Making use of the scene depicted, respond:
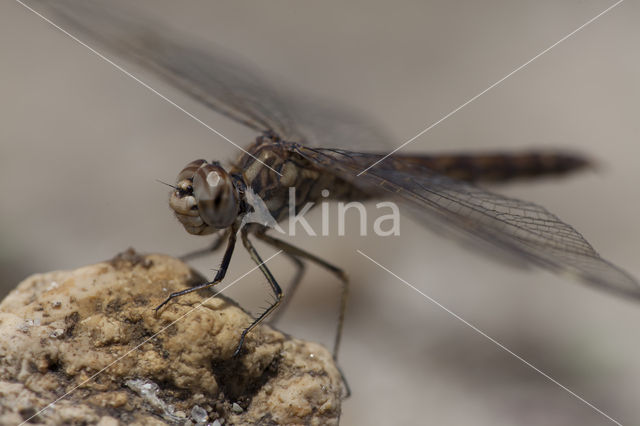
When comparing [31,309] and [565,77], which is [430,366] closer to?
[31,309]

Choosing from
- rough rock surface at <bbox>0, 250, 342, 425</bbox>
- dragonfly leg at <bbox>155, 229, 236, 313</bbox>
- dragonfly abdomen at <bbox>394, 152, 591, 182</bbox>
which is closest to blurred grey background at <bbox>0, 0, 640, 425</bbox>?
dragonfly abdomen at <bbox>394, 152, 591, 182</bbox>

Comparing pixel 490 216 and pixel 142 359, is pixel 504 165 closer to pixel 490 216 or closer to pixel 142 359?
pixel 490 216

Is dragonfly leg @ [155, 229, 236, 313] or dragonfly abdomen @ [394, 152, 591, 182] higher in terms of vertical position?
dragonfly abdomen @ [394, 152, 591, 182]

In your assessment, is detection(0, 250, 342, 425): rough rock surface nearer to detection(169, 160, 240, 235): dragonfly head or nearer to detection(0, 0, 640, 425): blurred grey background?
detection(169, 160, 240, 235): dragonfly head

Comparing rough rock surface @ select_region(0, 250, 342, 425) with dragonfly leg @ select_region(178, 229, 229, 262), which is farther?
dragonfly leg @ select_region(178, 229, 229, 262)

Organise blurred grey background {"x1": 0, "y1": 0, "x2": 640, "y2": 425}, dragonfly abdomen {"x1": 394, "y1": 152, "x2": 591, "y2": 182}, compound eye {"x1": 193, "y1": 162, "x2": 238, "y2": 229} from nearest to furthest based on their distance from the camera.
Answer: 1. compound eye {"x1": 193, "y1": 162, "x2": 238, "y2": 229}
2. blurred grey background {"x1": 0, "y1": 0, "x2": 640, "y2": 425}
3. dragonfly abdomen {"x1": 394, "y1": 152, "x2": 591, "y2": 182}

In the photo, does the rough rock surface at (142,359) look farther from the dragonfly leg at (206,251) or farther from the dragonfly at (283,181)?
the dragonfly leg at (206,251)

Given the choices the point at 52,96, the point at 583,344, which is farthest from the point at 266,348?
the point at 52,96

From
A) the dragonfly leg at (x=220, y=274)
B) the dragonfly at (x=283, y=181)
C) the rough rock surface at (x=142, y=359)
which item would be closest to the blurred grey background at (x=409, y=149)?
the dragonfly at (x=283, y=181)
